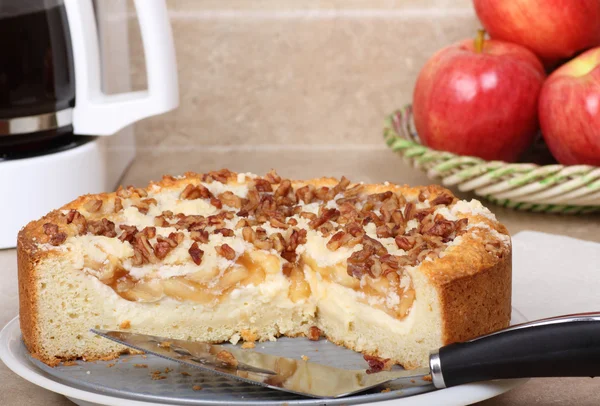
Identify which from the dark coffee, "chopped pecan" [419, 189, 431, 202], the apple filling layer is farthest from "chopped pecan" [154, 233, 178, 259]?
the dark coffee

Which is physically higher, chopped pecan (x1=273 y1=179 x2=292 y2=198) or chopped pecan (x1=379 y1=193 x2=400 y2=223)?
chopped pecan (x1=273 y1=179 x2=292 y2=198)

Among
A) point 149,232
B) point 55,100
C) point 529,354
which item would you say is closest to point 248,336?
point 149,232

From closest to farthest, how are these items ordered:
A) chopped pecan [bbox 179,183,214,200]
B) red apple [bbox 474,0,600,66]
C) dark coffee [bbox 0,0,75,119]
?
chopped pecan [bbox 179,183,214,200] → dark coffee [bbox 0,0,75,119] → red apple [bbox 474,0,600,66]

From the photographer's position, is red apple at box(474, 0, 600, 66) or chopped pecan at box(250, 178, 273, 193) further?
red apple at box(474, 0, 600, 66)

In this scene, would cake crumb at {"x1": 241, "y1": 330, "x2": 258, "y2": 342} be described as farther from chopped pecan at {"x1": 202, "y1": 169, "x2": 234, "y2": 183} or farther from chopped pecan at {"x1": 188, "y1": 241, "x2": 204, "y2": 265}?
chopped pecan at {"x1": 202, "y1": 169, "x2": 234, "y2": 183}

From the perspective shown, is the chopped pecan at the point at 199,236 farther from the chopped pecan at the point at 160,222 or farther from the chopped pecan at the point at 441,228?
the chopped pecan at the point at 441,228

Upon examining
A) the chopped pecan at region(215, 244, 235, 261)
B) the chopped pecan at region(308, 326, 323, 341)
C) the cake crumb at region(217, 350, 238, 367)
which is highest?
the chopped pecan at region(215, 244, 235, 261)

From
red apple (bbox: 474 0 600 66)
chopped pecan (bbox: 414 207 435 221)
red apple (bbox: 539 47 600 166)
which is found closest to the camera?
chopped pecan (bbox: 414 207 435 221)
